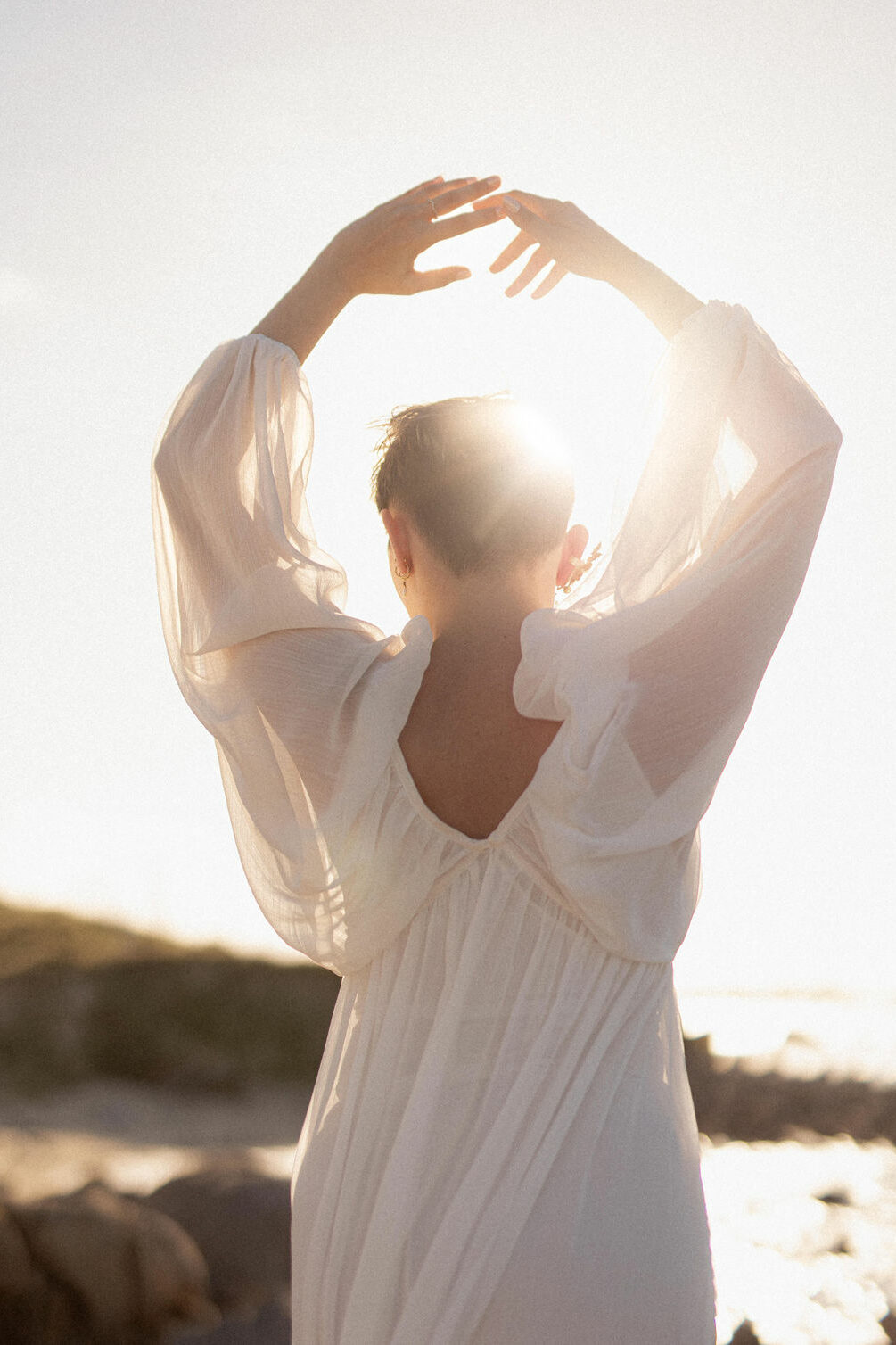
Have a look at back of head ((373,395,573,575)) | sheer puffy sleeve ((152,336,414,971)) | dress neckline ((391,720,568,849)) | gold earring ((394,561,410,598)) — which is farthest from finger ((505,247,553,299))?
dress neckline ((391,720,568,849))

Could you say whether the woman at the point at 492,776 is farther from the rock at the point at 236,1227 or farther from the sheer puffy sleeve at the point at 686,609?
the rock at the point at 236,1227

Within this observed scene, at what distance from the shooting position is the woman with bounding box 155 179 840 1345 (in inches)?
67.4

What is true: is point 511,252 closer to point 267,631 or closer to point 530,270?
point 530,270

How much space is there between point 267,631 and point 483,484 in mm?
405

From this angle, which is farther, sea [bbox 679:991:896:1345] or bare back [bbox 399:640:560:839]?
sea [bbox 679:991:896:1345]

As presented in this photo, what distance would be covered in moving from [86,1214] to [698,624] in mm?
6098

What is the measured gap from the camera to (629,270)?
6.81 ft

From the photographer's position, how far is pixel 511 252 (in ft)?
7.03

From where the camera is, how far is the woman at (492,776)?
67.4 inches

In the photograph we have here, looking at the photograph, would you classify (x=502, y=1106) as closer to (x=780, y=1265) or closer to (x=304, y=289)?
(x=304, y=289)

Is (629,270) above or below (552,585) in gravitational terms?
above

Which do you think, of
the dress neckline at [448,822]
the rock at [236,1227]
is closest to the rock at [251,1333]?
the rock at [236,1227]

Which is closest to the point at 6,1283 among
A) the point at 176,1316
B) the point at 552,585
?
the point at 176,1316

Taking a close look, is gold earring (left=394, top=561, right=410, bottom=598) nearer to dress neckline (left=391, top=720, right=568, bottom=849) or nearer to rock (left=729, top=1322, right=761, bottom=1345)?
dress neckline (left=391, top=720, right=568, bottom=849)
